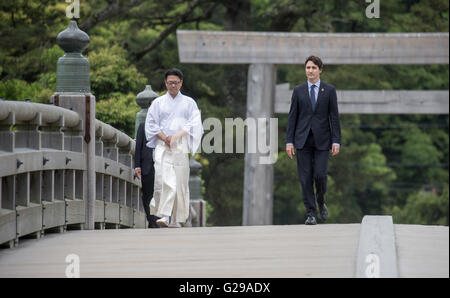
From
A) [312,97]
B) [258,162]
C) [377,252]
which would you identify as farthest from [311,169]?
[258,162]

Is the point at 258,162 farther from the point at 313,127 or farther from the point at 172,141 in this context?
the point at 313,127

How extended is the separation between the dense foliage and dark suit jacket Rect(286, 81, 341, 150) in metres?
5.94

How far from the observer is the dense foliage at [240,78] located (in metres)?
17.9

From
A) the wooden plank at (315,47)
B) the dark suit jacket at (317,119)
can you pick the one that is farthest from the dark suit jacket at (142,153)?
the wooden plank at (315,47)

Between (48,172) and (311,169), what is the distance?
2.60 meters

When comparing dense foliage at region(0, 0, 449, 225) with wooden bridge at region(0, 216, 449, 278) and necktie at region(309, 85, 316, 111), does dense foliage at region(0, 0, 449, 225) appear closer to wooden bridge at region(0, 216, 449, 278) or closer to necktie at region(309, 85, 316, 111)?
necktie at region(309, 85, 316, 111)

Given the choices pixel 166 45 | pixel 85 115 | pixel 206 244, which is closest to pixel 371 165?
pixel 166 45

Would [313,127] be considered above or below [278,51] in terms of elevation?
below

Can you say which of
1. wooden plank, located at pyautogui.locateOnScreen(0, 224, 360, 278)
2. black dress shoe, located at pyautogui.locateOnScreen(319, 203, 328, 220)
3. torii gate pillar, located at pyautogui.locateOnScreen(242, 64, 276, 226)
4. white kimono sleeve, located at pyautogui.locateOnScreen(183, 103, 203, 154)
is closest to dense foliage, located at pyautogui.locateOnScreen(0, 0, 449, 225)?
torii gate pillar, located at pyautogui.locateOnScreen(242, 64, 276, 226)

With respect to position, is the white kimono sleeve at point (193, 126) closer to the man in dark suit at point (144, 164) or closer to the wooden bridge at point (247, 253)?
the man in dark suit at point (144, 164)

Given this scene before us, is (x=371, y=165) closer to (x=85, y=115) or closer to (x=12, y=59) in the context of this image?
(x=12, y=59)

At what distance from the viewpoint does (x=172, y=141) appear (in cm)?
1005

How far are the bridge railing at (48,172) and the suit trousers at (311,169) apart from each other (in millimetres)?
2046
